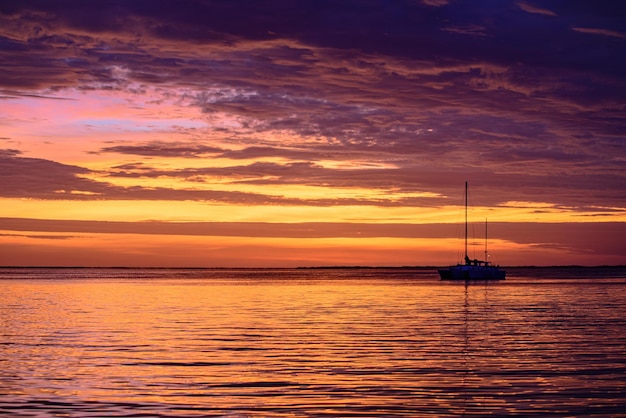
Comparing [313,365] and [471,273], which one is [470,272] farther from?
[313,365]

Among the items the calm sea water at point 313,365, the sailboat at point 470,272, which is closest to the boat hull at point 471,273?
the sailboat at point 470,272

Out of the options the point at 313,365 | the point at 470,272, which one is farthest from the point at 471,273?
the point at 313,365

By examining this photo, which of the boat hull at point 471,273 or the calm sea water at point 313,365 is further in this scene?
the boat hull at point 471,273

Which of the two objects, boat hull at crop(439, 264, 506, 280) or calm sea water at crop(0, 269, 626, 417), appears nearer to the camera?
calm sea water at crop(0, 269, 626, 417)

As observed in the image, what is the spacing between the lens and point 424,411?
864 inches

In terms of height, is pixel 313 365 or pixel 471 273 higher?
pixel 471 273

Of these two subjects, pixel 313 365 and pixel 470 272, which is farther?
pixel 470 272

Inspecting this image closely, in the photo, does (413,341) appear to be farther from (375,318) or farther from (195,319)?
(195,319)

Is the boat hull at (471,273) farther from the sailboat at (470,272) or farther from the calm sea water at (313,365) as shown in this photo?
the calm sea water at (313,365)

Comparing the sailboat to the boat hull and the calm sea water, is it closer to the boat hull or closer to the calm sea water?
the boat hull

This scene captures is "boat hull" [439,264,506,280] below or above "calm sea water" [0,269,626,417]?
above

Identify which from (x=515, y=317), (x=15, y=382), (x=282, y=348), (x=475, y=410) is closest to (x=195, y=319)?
(x=282, y=348)

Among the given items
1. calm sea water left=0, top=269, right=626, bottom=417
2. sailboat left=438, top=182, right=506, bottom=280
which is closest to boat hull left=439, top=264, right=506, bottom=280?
sailboat left=438, top=182, right=506, bottom=280

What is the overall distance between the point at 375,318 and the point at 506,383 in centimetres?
2646
